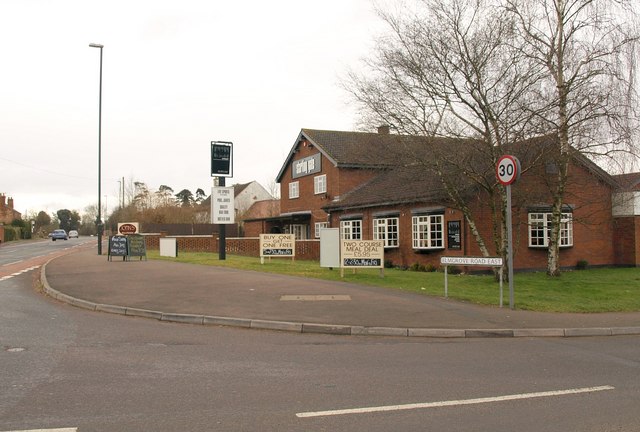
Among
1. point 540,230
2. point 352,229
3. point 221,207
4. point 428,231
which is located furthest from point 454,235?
point 221,207

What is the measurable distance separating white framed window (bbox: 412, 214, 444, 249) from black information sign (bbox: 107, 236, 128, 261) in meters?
13.1

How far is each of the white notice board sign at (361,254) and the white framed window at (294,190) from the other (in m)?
21.5

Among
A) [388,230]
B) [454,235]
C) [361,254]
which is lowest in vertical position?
[361,254]

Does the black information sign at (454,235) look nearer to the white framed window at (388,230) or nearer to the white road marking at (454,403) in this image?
the white framed window at (388,230)

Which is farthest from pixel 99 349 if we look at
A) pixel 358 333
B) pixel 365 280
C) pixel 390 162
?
pixel 390 162

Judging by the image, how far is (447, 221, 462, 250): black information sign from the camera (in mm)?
23391

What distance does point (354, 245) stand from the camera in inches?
705

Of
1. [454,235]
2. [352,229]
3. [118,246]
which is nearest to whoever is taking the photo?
[454,235]

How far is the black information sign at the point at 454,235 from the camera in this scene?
23.4 meters

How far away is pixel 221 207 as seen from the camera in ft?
86.8

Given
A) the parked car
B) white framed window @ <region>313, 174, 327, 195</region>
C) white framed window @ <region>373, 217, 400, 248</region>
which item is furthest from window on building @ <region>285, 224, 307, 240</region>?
the parked car

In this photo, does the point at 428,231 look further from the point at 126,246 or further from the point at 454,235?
the point at 126,246

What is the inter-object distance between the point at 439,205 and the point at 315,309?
13989mm

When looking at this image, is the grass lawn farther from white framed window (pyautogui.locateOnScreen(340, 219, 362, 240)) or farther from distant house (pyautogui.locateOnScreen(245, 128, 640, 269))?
white framed window (pyautogui.locateOnScreen(340, 219, 362, 240))
